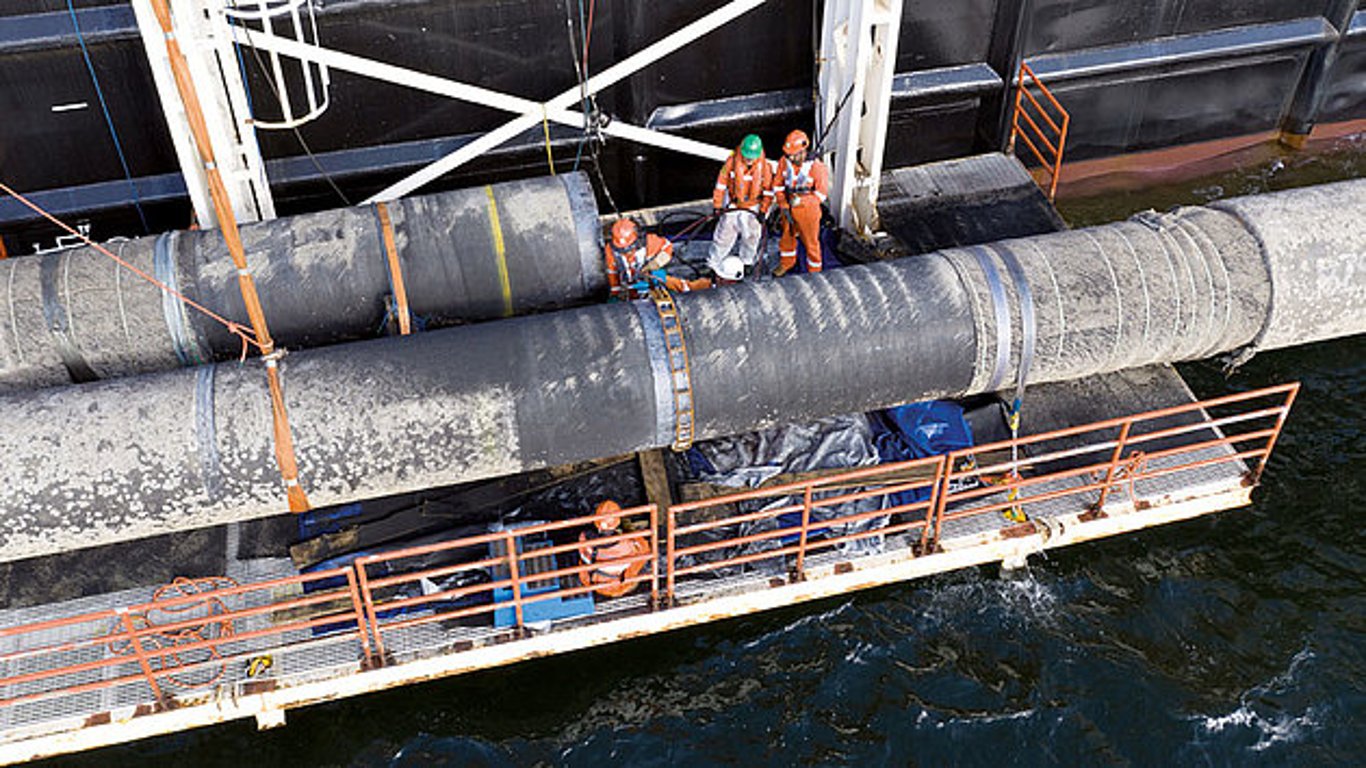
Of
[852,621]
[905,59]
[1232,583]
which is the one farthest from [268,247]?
[1232,583]

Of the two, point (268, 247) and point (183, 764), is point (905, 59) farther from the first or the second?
point (183, 764)

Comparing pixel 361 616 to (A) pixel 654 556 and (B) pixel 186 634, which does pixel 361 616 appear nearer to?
(B) pixel 186 634

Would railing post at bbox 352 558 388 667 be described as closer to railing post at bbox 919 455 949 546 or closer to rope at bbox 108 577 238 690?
rope at bbox 108 577 238 690

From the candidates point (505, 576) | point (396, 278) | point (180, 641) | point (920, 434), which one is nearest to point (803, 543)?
point (920, 434)

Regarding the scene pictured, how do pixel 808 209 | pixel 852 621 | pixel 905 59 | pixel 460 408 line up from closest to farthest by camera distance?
pixel 460 408, pixel 852 621, pixel 808 209, pixel 905 59

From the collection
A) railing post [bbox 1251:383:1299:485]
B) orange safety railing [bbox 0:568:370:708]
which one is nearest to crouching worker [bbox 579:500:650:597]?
orange safety railing [bbox 0:568:370:708]

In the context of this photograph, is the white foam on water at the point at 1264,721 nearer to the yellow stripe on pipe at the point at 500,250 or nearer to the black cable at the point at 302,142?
the yellow stripe on pipe at the point at 500,250
